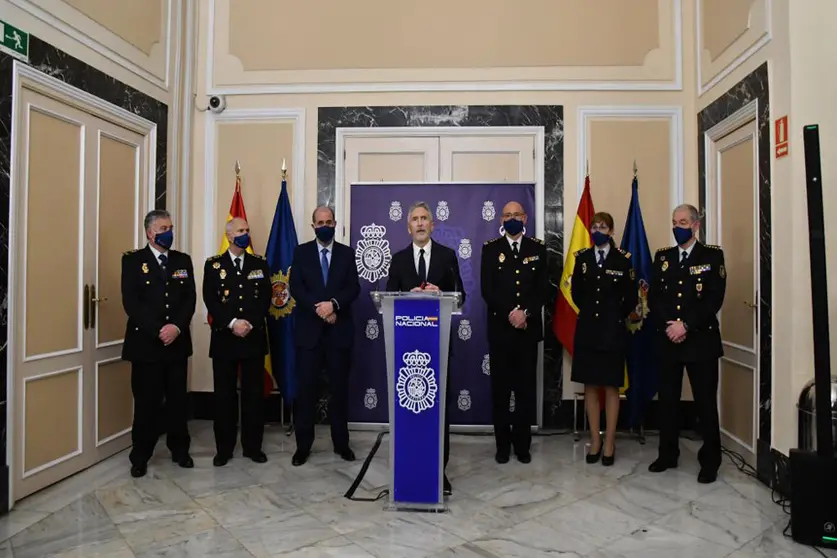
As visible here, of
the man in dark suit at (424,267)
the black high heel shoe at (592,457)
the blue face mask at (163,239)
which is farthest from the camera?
the black high heel shoe at (592,457)

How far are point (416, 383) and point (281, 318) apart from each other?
1.87 metres

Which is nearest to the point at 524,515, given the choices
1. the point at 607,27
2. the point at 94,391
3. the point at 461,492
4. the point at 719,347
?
the point at 461,492

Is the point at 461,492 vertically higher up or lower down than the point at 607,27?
lower down

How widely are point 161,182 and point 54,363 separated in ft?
5.42

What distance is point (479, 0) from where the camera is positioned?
4719 millimetres

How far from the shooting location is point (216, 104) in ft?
15.8

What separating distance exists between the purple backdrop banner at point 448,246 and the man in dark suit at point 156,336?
52.8 inches

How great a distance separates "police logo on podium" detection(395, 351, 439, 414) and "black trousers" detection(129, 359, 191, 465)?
1.63 m

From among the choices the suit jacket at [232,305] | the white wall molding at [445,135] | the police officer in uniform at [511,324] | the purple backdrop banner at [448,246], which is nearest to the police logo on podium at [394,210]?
the purple backdrop banner at [448,246]

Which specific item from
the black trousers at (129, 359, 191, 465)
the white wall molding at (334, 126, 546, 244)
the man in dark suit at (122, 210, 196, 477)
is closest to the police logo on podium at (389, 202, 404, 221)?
the white wall molding at (334, 126, 546, 244)

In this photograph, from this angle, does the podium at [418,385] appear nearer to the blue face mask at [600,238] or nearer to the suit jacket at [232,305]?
the suit jacket at [232,305]

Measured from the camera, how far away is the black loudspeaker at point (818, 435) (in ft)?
8.30

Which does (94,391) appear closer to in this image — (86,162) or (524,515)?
(86,162)

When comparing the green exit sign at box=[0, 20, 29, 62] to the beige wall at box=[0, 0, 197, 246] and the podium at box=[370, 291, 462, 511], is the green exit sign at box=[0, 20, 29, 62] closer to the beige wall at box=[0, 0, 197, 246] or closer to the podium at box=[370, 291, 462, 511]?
the beige wall at box=[0, 0, 197, 246]
